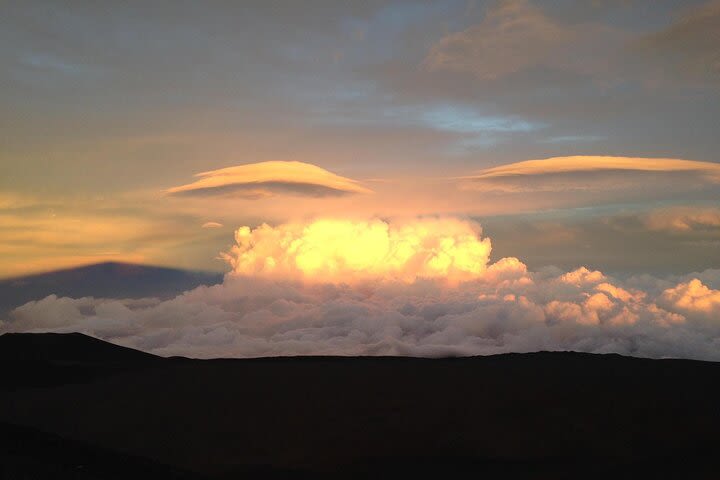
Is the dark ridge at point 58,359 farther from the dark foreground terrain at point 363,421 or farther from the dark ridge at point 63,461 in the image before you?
the dark ridge at point 63,461

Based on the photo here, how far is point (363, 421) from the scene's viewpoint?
57031 mm

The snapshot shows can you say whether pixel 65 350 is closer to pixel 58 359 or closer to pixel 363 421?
pixel 58 359

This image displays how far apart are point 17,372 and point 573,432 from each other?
69586mm

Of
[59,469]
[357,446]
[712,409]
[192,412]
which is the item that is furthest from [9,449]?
[712,409]

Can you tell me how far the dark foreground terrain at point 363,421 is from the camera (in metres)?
45.2

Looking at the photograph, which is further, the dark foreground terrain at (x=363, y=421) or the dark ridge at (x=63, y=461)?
the dark foreground terrain at (x=363, y=421)

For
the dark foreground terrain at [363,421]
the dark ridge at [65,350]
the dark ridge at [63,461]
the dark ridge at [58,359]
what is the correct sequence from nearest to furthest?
1. the dark ridge at [63,461]
2. the dark foreground terrain at [363,421]
3. the dark ridge at [58,359]
4. the dark ridge at [65,350]

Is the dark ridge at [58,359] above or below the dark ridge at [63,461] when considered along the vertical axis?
above

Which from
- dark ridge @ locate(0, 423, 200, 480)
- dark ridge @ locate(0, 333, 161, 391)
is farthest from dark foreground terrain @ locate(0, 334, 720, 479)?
dark ridge @ locate(0, 333, 161, 391)

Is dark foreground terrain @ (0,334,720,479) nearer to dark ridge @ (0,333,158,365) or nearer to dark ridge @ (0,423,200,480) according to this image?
dark ridge @ (0,423,200,480)

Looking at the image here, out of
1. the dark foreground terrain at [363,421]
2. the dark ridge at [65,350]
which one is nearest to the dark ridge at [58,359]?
the dark ridge at [65,350]

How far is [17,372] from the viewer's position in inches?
3383

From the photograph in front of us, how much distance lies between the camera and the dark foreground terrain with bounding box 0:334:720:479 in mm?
45250

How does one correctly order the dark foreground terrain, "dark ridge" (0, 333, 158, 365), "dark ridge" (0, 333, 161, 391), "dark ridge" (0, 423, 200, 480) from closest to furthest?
"dark ridge" (0, 423, 200, 480), the dark foreground terrain, "dark ridge" (0, 333, 161, 391), "dark ridge" (0, 333, 158, 365)
